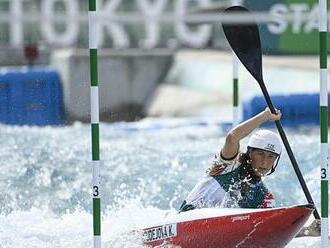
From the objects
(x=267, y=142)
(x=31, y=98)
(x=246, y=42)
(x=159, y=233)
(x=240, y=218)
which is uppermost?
(x=246, y=42)

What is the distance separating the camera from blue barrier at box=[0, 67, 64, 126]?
1141 cm

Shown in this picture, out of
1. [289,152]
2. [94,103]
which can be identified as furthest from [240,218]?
[94,103]

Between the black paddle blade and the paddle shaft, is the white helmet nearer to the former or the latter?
the paddle shaft

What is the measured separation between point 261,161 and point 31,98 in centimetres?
665

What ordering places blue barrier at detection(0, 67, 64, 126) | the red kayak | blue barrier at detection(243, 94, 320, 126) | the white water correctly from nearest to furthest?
the red kayak
the white water
blue barrier at detection(0, 67, 64, 126)
blue barrier at detection(243, 94, 320, 126)

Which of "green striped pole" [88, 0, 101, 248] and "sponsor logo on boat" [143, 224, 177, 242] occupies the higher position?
"green striped pole" [88, 0, 101, 248]

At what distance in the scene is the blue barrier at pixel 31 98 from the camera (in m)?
11.4

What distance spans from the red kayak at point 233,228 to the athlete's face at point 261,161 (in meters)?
0.28

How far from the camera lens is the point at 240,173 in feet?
18.5

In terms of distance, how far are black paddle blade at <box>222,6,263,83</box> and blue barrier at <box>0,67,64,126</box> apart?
17.0 ft

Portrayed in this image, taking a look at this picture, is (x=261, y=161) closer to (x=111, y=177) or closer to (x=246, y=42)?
(x=246, y=42)

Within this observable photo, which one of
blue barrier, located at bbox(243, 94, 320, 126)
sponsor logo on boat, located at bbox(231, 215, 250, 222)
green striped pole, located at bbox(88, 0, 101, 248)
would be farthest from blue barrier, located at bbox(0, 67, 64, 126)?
green striped pole, located at bbox(88, 0, 101, 248)

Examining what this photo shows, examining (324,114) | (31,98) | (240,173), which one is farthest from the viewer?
(31,98)

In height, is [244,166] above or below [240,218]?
above
